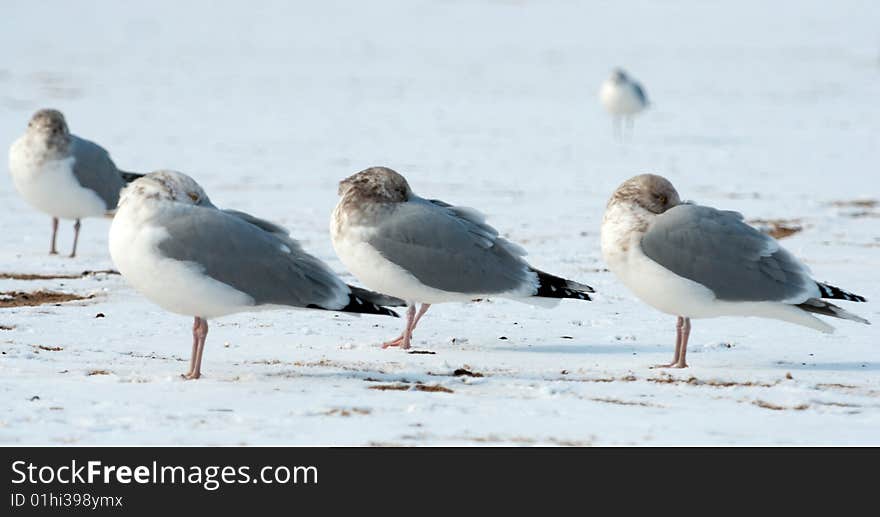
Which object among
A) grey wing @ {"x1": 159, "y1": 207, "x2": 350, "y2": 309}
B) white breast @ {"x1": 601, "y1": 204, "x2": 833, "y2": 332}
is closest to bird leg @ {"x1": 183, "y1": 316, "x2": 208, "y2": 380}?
grey wing @ {"x1": 159, "y1": 207, "x2": 350, "y2": 309}

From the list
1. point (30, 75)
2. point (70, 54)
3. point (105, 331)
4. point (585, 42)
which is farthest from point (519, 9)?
point (105, 331)

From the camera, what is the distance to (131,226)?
6.88m

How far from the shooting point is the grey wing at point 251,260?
Result: 6859 mm

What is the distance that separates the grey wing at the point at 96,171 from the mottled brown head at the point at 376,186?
5.09m

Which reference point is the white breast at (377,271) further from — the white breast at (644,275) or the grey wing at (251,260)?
the white breast at (644,275)

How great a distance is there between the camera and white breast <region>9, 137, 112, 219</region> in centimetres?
1236

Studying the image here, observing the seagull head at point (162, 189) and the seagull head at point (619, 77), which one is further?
the seagull head at point (619, 77)

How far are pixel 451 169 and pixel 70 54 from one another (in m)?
27.4

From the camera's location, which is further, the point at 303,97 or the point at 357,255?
the point at 303,97

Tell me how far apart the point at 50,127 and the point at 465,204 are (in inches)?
207

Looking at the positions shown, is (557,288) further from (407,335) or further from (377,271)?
(377,271)

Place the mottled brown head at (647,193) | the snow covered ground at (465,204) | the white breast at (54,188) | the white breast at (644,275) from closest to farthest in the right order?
the snow covered ground at (465,204) < the white breast at (644,275) < the mottled brown head at (647,193) < the white breast at (54,188)

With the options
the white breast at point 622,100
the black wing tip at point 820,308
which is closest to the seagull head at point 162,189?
the black wing tip at point 820,308
